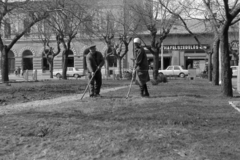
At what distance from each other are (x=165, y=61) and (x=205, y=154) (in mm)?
48249

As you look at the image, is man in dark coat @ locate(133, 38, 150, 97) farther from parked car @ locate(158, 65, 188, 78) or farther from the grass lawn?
parked car @ locate(158, 65, 188, 78)

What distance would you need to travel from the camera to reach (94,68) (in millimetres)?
10617

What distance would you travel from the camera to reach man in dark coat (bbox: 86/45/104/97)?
10547 millimetres

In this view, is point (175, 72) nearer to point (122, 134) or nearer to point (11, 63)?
point (11, 63)

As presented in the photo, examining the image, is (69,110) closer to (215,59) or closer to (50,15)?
(50,15)

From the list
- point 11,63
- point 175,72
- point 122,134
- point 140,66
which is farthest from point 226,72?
point 11,63

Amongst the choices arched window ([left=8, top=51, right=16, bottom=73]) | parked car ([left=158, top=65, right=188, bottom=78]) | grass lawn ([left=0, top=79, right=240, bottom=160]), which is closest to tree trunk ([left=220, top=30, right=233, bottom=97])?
grass lawn ([left=0, top=79, right=240, bottom=160])

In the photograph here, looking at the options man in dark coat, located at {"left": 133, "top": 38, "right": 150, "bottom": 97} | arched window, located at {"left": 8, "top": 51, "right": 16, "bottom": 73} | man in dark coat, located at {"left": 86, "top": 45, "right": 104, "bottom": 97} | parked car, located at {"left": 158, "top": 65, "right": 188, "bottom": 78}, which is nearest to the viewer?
man in dark coat, located at {"left": 133, "top": 38, "right": 150, "bottom": 97}

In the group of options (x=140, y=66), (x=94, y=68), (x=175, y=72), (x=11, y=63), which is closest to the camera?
(x=140, y=66)

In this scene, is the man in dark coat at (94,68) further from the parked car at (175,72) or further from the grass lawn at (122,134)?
the parked car at (175,72)

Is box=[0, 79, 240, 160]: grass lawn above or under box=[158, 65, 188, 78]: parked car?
under

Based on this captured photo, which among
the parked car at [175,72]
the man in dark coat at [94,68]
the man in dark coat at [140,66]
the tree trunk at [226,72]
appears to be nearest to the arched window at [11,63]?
the parked car at [175,72]

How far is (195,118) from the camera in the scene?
6660mm

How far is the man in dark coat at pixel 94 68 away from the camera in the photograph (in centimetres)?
1055
